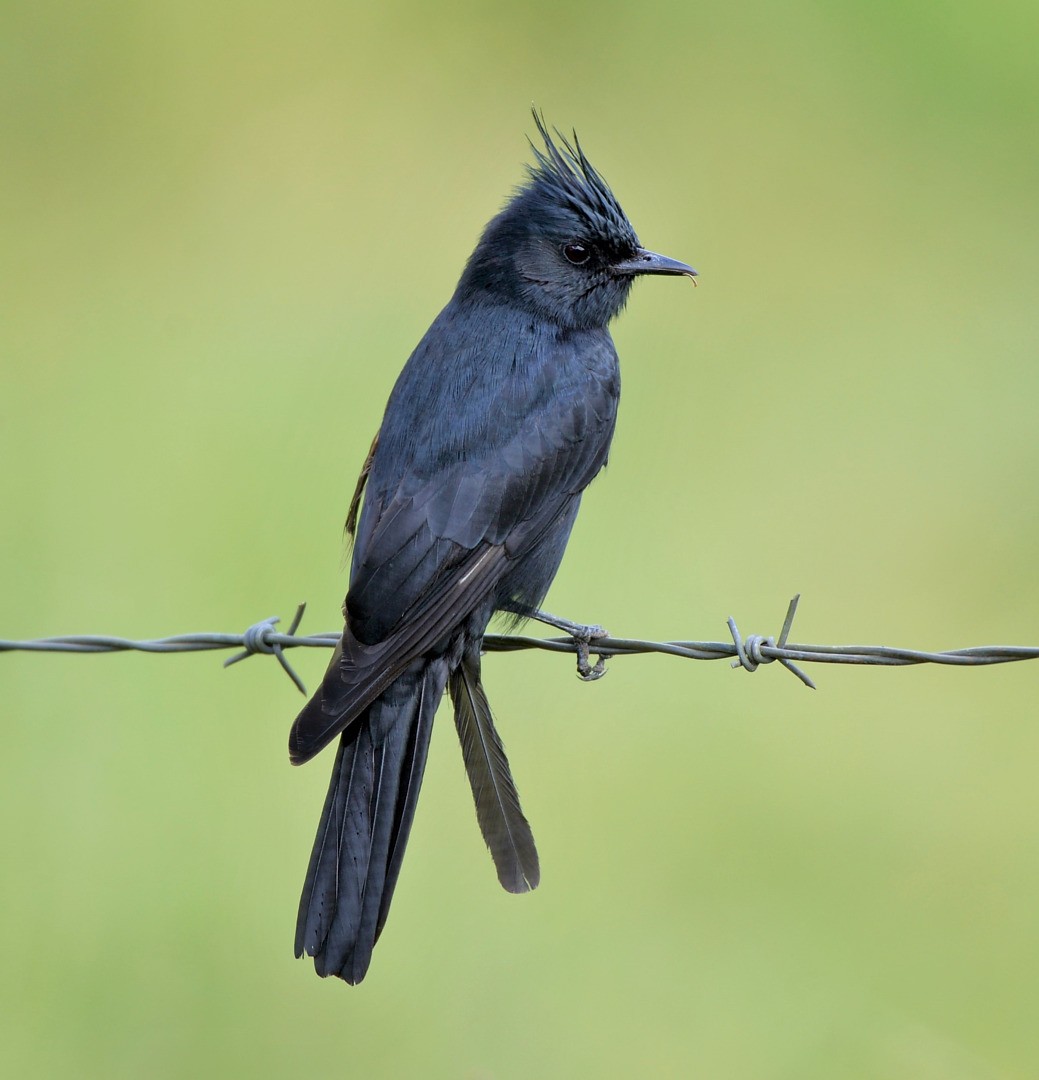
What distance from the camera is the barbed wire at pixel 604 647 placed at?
127 inches

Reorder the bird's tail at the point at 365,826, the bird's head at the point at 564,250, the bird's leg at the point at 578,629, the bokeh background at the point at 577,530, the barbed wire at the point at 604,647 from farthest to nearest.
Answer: the bokeh background at the point at 577,530 → the bird's head at the point at 564,250 → the bird's leg at the point at 578,629 → the bird's tail at the point at 365,826 → the barbed wire at the point at 604,647

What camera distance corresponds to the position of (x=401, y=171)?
7879 millimetres

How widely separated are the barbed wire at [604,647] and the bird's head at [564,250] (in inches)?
42.9

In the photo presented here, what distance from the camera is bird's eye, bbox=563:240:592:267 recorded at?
473 cm

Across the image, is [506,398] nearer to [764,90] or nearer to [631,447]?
[631,447]

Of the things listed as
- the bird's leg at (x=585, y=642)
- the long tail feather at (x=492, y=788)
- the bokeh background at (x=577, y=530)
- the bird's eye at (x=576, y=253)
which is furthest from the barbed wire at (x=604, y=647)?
the bokeh background at (x=577, y=530)

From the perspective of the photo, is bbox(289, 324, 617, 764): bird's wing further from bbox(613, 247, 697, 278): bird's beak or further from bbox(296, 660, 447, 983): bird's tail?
bbox(613, 247, 697, 278): bird's beak

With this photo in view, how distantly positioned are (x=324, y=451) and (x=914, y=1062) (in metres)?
3.83

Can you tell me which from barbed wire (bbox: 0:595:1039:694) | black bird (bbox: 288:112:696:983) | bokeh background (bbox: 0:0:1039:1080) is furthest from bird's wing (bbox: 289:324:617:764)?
bokeh background (bbox: 0:0:1039:1080)

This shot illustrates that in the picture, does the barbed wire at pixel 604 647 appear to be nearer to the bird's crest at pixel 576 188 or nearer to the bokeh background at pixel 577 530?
the bird's crest at pixel 576 188

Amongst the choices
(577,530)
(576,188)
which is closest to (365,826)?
(576,188)

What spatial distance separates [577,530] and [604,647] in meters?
2.68

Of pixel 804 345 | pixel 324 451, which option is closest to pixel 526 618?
pixel 324 451

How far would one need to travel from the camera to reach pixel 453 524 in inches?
155
